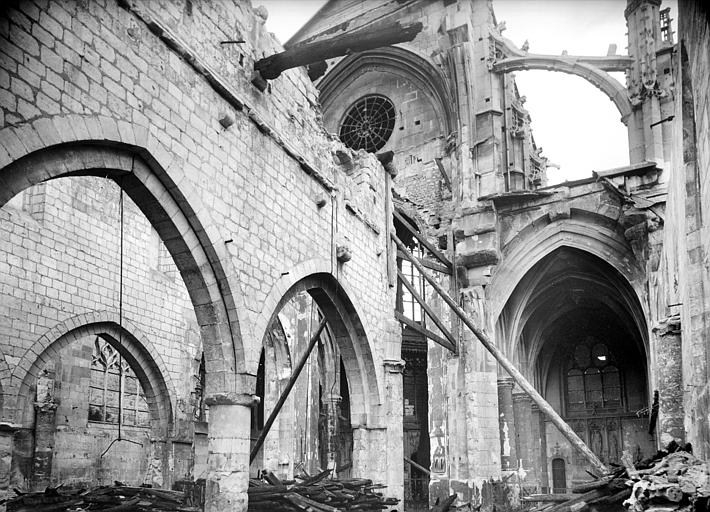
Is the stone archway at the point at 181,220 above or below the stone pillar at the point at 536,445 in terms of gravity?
above

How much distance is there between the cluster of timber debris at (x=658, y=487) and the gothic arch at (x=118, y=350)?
7.21 metres

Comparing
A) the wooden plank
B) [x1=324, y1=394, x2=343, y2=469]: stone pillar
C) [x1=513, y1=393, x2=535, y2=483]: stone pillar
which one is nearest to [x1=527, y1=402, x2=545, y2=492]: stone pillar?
[x1=513, y1=393, x2=535, y2=483]: stone pillar

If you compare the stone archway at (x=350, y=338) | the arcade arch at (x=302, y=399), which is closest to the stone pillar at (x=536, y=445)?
the arcade arch at (x=302, y=399)

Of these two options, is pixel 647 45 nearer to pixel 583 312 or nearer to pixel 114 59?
pixel 583 312

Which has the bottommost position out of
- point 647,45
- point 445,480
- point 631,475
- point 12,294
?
point 445,480

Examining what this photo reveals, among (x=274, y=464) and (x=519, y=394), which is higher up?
(x=519, y=394)

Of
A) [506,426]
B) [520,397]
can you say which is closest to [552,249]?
[506,426]

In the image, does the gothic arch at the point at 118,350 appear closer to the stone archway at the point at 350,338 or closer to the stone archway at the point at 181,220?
the stone archway at the point at 350,338

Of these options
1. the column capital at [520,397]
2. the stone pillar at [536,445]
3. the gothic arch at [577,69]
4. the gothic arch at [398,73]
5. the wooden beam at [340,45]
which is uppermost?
the gothic arch at [398,73]

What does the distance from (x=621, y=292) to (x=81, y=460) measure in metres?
13.2

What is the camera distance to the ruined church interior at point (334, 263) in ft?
22.6

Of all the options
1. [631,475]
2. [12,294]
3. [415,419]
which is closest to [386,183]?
[12,294]

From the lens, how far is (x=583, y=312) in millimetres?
22672

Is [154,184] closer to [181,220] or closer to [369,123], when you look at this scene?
[181,220]
